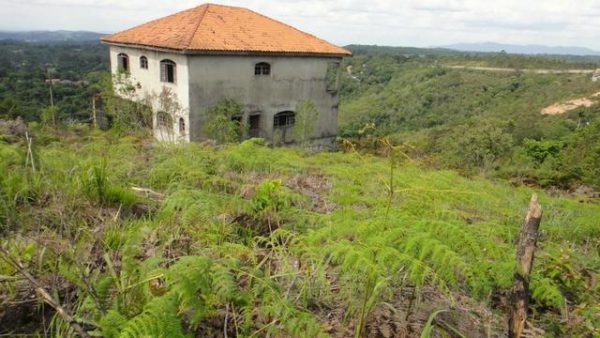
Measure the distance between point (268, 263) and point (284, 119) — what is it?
63.9 ft

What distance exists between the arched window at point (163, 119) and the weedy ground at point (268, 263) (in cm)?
1455

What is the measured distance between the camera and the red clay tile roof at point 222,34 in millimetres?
18469

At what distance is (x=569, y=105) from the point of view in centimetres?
5028

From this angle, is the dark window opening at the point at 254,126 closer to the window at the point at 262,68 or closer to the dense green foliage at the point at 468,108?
the window at the point at 262,68

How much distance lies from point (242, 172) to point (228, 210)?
6.80 feet

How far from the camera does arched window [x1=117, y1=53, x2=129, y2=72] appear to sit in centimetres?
2161

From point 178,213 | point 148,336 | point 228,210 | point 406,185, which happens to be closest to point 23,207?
point 178,213

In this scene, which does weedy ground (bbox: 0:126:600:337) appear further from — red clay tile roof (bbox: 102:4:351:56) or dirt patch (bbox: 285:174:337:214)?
red clay tile roof (bbox: 102:4:351:56)

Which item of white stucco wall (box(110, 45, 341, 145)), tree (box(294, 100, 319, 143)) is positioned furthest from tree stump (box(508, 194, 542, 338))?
tree (box(294, 100, 319, 143))

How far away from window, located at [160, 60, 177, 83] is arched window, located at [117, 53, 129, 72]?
3.37m

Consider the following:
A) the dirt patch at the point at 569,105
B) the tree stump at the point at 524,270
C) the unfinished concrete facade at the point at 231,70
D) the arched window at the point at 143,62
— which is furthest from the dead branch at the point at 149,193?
the dirt patch at the point at 569,105

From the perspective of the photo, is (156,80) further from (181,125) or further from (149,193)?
(149,193)

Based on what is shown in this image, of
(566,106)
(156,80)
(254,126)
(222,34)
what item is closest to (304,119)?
(254,126)

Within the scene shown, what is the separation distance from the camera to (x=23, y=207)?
3521mm
